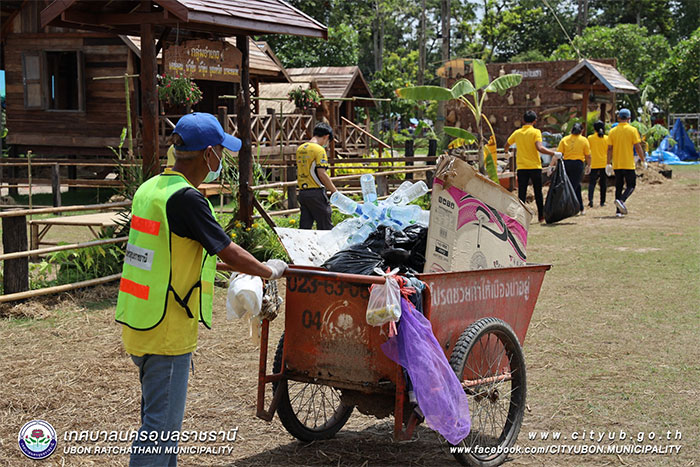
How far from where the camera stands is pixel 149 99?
873cm

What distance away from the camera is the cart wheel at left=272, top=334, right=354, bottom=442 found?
456cm

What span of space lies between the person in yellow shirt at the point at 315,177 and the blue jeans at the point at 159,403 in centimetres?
616

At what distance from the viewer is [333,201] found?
5.33 m

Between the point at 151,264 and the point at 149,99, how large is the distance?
5.68m

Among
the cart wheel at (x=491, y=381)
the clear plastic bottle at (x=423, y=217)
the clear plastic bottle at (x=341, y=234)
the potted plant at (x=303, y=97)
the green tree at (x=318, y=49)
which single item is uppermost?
the green tree at (x=318, y=49)

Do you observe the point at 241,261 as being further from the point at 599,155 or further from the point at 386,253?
the point at 599,155

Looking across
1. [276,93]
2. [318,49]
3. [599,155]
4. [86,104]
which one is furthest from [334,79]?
[599,155]

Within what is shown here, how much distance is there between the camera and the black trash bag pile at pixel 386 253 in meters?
4.56

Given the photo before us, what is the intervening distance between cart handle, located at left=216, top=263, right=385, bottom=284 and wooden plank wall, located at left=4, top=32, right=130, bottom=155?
53.9ft

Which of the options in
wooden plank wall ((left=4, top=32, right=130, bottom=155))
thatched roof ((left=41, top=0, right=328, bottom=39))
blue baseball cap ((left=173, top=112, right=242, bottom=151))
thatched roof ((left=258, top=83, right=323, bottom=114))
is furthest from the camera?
thatched roof ((left=258, top=83, right=323, bottom=114))

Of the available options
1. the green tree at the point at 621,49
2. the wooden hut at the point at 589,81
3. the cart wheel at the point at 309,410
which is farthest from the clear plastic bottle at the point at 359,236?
the green tree at the point at 621,49

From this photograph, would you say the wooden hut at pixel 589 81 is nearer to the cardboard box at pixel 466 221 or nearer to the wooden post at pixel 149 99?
the wooden post at pixel 149 99

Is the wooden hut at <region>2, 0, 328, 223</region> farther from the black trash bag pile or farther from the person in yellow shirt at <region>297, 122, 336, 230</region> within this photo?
the black trash bag pile

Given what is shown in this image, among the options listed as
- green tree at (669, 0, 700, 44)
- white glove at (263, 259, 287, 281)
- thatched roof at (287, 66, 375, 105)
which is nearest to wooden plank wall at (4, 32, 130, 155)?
thatched roof at (287, 66, 375, 105)
